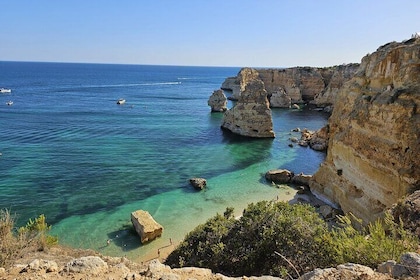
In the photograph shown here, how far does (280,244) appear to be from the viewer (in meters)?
9.33

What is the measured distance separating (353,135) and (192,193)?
11.4m

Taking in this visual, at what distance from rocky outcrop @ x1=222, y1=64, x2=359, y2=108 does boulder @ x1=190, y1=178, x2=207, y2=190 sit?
156 ft

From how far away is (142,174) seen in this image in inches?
998

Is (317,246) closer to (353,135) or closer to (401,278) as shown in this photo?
(401,278)

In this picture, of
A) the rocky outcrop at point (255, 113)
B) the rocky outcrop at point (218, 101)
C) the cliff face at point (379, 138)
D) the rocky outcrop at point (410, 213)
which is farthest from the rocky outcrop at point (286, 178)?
the rocky outcrop at point (218, 101)

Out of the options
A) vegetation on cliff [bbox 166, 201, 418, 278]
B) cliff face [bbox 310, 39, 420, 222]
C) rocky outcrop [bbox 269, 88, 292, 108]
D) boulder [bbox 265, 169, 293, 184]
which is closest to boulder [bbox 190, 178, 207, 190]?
boulder [bbox 265, 169, 293, 184]

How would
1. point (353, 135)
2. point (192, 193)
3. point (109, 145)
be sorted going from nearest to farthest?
point (353, 135) < point (192, 193) < point (109, 145)

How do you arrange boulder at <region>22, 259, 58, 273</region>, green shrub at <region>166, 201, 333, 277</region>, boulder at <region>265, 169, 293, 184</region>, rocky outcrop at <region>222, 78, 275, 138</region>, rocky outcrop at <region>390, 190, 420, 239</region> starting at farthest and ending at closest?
rocky outcrop at <region>222, 78, 275, 138</region> → boulder at <region>265, 169, 293, 184</region> → green shrub at <region>166, 201, 333, 277</region> → rocky outcrop at <region>390, 190, 420, 239</region> → boulder at <region>22, 259, 58, 273</region>

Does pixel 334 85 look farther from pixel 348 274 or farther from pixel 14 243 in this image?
pixel 14 243

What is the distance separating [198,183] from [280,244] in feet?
45.2

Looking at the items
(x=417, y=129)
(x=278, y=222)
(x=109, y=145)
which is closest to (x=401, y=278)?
(x=278, y=222)

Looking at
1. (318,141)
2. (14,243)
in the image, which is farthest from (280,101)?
(14,243)

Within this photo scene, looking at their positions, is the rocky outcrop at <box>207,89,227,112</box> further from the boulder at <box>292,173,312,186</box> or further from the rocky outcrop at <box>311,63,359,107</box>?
the boulder at <box>292,173,312,186</box>

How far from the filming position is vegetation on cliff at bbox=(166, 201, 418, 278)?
21.1 feet
